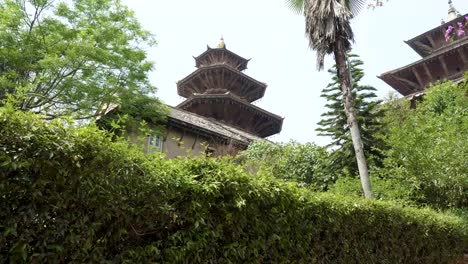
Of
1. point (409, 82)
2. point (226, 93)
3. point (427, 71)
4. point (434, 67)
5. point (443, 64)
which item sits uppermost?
point (434, 67)

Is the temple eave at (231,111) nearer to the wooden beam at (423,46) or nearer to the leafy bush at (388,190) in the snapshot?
the wooden beam at (423,46)

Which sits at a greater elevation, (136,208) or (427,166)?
(427,166)

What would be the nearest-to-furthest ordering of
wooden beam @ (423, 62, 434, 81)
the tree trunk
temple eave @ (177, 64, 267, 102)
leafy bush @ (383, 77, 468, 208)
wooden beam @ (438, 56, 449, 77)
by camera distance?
leafy bush @ (383, 77, 468, 208) < the tree trunk < wooden beam @ (438, 56, 449, 77) < wooden beam @ (423, 62, 434, 81) < temple eave @ (177, 64, 267, 102)

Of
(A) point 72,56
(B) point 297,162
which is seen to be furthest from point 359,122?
(A) point 72,56

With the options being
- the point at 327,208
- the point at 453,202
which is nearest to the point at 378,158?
the point at 453,202

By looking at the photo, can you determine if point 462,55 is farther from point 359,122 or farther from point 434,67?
point 359,122

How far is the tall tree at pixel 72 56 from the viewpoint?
12.4 metres

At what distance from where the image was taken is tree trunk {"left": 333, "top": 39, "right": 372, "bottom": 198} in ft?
38.0

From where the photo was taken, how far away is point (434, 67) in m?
27.8

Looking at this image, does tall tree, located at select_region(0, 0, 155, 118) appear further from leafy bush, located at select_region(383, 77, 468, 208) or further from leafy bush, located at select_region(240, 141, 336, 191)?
leafy bush, located at select_region(383, 77, 468, 208)

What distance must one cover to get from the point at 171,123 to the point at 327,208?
16.3 meters

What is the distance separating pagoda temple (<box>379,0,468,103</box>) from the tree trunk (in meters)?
15.2

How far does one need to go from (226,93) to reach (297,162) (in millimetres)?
13575

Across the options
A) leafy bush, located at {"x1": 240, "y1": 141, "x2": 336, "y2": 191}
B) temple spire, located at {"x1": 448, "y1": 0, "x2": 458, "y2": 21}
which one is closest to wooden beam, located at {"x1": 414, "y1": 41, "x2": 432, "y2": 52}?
temple spire, located at {"x1": 448, "y1": 0, "x2": 458, "y2": 21}
